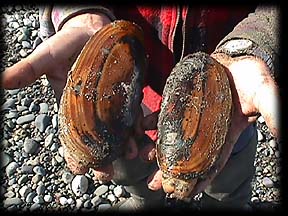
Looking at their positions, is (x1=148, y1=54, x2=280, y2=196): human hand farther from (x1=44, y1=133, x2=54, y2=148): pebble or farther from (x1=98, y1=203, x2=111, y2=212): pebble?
(x1=44, y1=133, x2=54, y2=148): pebble

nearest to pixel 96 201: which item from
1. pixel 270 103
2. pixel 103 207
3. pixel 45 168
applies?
pixel 103 207

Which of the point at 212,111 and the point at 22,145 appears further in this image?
the point at 22,145

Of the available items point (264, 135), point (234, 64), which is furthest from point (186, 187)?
point (264, 135)

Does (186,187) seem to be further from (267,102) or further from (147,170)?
(147,170)

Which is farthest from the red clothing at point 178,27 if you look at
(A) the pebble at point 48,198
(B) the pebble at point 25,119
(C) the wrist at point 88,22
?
(B) the pebble at point 25,119

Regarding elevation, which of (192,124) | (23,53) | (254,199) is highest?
(192,124)

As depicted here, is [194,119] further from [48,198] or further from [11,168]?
[11,168]
